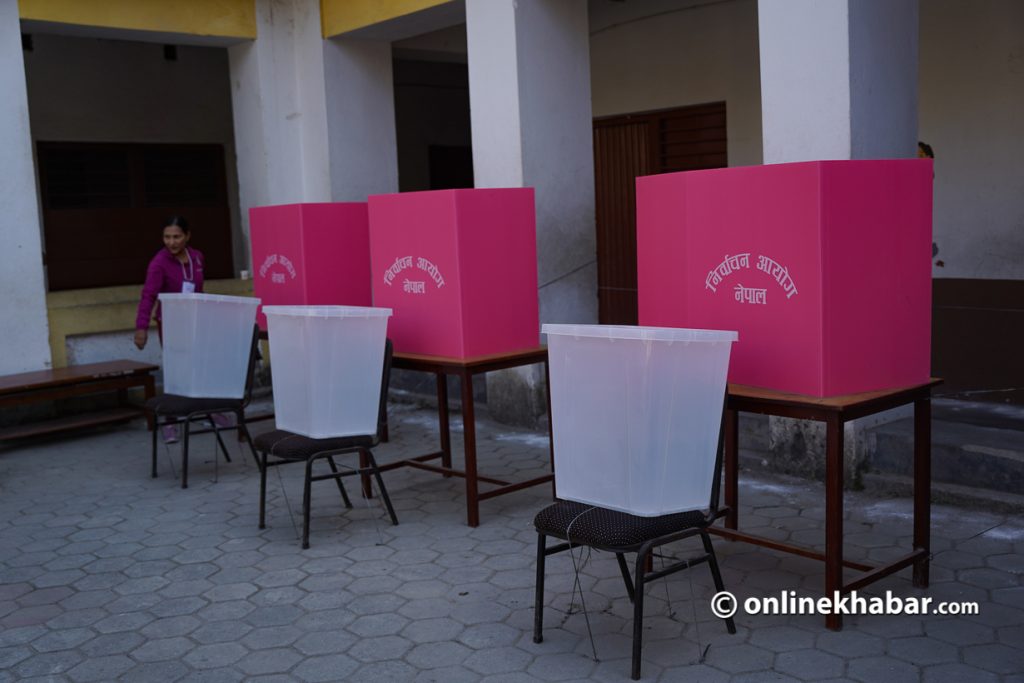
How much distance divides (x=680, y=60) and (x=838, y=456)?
241 inches

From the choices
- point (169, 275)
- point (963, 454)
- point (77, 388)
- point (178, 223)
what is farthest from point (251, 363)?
point (963, 454)

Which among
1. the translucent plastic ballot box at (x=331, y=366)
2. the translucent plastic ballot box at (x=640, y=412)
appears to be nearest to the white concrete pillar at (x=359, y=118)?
the translucent plastic ballot box at (x=331, y=366)

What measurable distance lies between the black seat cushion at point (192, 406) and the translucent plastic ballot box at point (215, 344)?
0.08m

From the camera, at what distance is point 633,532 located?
3.49 m

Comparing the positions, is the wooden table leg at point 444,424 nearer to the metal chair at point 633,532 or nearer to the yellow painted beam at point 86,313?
the metal chair at point 633,532

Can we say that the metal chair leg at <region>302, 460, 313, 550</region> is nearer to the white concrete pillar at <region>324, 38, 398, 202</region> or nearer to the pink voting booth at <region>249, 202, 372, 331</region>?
the pink voting booth at <region>249, 202, 372, 331</region>

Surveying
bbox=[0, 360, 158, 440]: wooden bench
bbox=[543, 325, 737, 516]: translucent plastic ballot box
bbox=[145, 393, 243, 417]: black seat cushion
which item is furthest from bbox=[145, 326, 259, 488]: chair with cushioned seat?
bbox=[543, 325, 737, 516]: translucent plastic ballot box

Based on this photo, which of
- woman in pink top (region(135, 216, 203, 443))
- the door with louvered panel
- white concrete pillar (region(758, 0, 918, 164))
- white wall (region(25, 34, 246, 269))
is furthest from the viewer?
white wall (region(25, 34, 246, 269))

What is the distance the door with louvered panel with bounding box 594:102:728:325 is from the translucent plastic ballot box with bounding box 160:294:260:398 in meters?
4.30

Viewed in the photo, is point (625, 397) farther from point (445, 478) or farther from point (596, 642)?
point (445, 478)

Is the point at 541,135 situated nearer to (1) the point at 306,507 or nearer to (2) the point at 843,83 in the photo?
Result: (2) the point at 843,83

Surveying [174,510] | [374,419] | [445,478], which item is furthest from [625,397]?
[174,510]

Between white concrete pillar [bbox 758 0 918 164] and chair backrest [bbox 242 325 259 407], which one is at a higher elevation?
white concrete pillar [bbox 758 0 918 164]

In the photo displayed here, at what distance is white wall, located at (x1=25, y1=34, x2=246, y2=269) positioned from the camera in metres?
10.8
